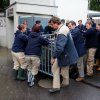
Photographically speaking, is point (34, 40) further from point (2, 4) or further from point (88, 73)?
point (2, 4)

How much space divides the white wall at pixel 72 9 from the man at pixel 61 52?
7920 mm

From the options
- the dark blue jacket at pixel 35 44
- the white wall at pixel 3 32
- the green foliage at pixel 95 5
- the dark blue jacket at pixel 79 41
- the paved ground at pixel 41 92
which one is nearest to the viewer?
the paved ground at pixel 41 92

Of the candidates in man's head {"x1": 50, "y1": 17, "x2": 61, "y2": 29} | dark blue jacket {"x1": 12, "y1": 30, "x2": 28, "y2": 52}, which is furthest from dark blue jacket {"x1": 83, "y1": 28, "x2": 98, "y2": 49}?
dark blue jacket {"x1": 12, "y1": 30, "x2": 28, "y2": 52}

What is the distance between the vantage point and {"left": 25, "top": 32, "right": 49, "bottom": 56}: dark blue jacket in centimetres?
851

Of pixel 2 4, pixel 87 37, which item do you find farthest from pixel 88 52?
pixel 2 4

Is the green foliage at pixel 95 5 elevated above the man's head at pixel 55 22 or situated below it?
above

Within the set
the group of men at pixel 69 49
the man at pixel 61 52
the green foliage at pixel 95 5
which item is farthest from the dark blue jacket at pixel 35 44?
the green foliage at pixel 95 5

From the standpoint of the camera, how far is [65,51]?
26.5 feet

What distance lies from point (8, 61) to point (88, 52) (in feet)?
14.6

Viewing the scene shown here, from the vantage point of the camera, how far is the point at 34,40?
28.0 ft

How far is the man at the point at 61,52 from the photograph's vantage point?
7.77 m

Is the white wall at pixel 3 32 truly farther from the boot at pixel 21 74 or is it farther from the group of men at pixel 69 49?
the group of men at pixel 69 49

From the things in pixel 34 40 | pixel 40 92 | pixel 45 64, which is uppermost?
pixel 34 40

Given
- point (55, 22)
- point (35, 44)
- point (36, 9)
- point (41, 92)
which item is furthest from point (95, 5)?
point (41, 92)
